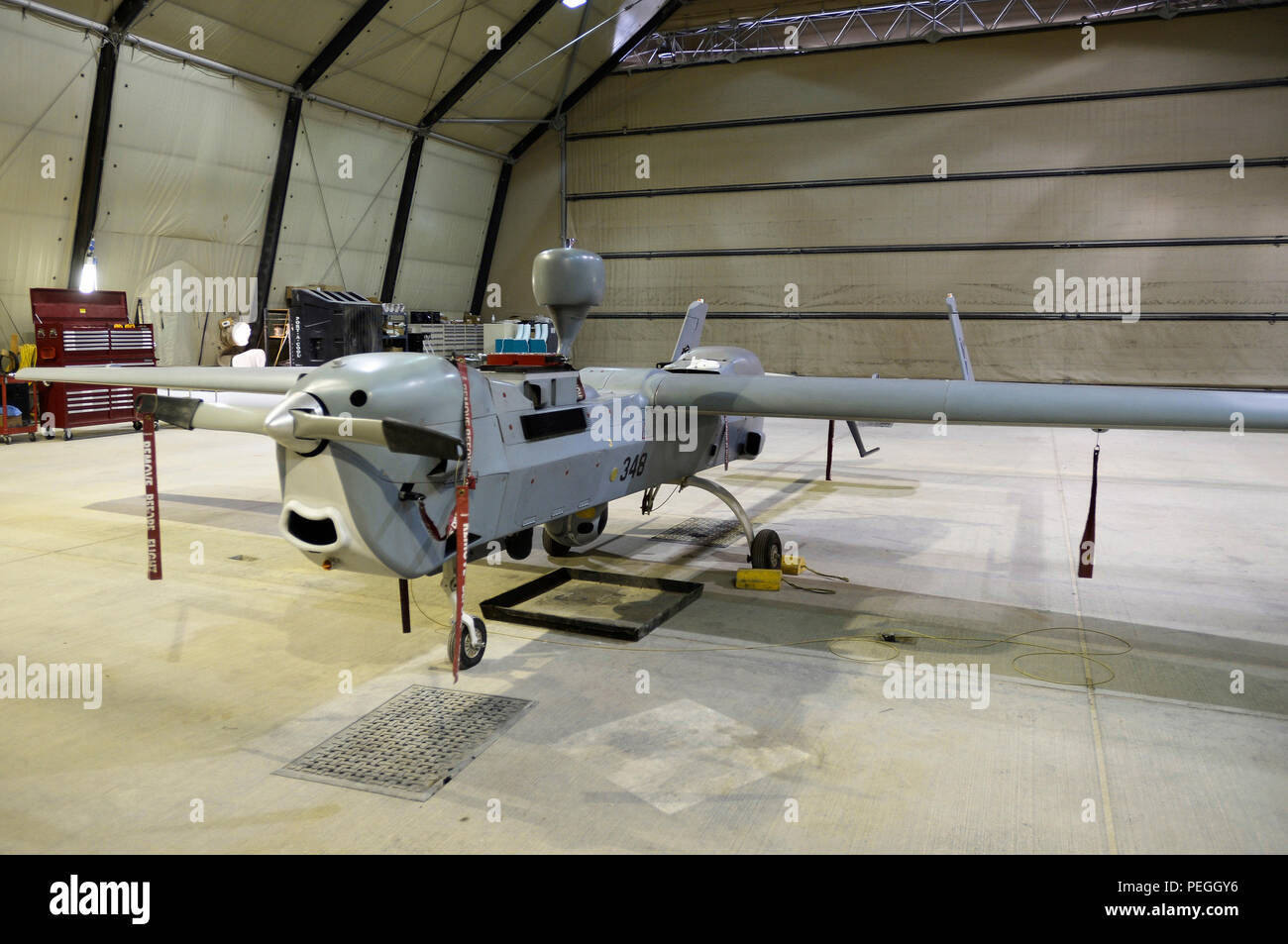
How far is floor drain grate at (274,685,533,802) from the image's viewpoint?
4.05 metres

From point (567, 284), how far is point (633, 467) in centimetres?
154

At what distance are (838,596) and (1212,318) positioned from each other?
61.7 feet

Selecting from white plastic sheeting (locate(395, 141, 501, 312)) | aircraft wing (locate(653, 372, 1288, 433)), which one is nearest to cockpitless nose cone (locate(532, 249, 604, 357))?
aircraft wing (locate(653, 372, 1288, 433))

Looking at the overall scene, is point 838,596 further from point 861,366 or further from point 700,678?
point 861,366

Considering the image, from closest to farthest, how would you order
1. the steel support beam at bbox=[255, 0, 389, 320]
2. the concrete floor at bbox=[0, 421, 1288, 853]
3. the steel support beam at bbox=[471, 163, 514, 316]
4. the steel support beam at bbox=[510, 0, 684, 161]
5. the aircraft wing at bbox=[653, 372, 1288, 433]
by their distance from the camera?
the concrete floor at bbox=[0, 421, 1288, 853] < the aircraft wing at bbox=[653, 372, 1288, 433] < the steel support beam at bbox=[255, 0, 389, 320] < the steel support beam at bbox=[510, 0, 684, 161] < the steel support beam at bbox=[471, 163, 514, 316]

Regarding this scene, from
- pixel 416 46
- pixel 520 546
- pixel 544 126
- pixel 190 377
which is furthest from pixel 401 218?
pixel 520 546

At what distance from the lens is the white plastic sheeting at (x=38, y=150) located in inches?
558

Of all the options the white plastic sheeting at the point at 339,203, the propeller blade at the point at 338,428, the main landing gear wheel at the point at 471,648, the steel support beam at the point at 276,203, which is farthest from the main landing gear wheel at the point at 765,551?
the white plastic sheeting at the point at 339,203

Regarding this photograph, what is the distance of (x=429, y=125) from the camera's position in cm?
2295

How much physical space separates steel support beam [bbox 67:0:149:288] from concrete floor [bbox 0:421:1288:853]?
8.51 m

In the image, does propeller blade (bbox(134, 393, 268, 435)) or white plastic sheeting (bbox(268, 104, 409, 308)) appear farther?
white plastic sheeting (bbox(268, 104, 409, 308))

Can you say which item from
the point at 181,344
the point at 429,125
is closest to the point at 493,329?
the point at 429,125

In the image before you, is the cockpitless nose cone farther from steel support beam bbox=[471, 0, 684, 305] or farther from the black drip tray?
steel support beam bbox=[471, 0, 684, 305]

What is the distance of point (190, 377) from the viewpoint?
8078 mm
